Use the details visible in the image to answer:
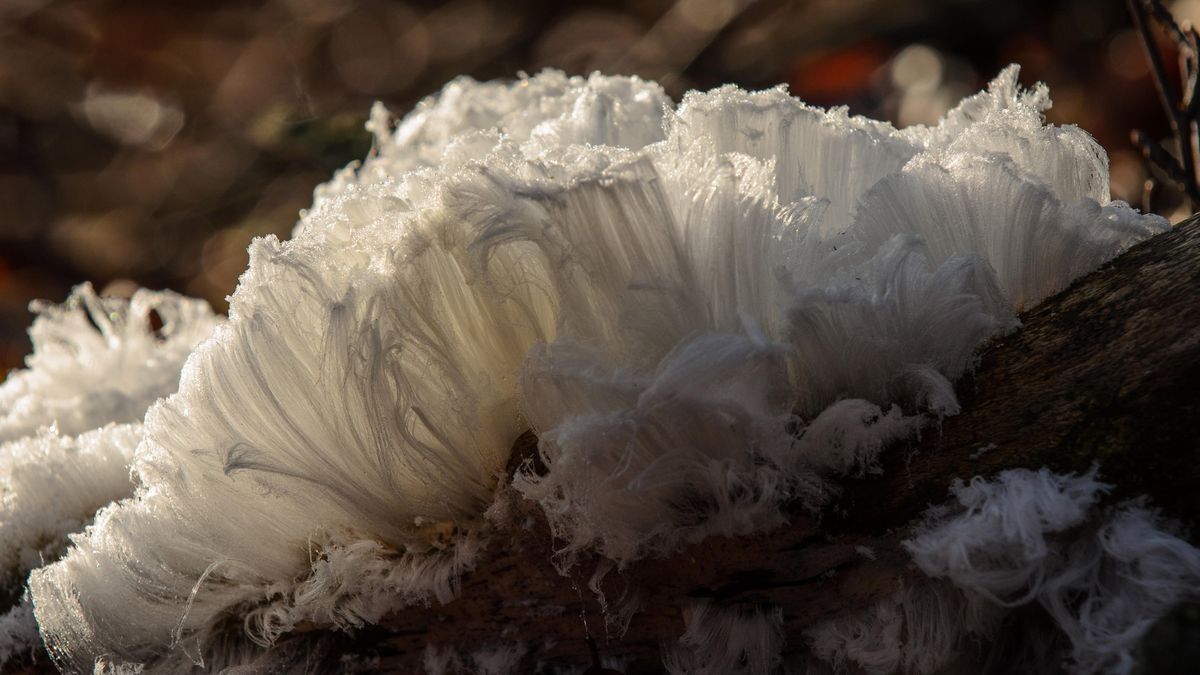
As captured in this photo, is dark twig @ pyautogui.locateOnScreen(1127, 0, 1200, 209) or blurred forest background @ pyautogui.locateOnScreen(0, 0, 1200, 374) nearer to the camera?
dark twig @ pyautogui.locateOnScreen(1127, 0, 1200, 209)

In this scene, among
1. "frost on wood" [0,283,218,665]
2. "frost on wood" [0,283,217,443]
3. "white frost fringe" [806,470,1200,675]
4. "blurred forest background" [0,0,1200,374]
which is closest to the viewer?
"white frost fringe" [806,470,1200,675]

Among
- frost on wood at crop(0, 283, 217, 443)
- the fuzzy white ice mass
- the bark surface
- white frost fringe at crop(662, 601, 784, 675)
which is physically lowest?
white frost fringe at crop(662, 601, 784, 675)

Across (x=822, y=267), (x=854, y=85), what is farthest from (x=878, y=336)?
(x=854, y=85)

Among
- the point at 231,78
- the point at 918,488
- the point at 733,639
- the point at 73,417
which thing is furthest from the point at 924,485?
the point at 231,78

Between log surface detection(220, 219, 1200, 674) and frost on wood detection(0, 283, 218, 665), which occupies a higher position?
frost on wood detection(0, 283, 218, 665)

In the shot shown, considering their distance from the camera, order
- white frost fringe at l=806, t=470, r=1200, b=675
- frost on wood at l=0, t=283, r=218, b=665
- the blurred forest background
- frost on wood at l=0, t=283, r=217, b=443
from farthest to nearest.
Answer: the blurred forest background, frost on wood at l=0, t=283, r=217, b=443, frost on wood at l=0, t=283, r=218, b=665, white frost fringe at l=806, t=470, r=1200, b=675

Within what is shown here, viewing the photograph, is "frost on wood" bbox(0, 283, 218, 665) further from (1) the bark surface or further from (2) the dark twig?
(2) the dark twig

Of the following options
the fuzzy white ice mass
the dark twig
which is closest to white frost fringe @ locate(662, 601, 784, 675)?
the fuzzy white ice mass

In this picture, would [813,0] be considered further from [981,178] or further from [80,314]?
[981,178]
